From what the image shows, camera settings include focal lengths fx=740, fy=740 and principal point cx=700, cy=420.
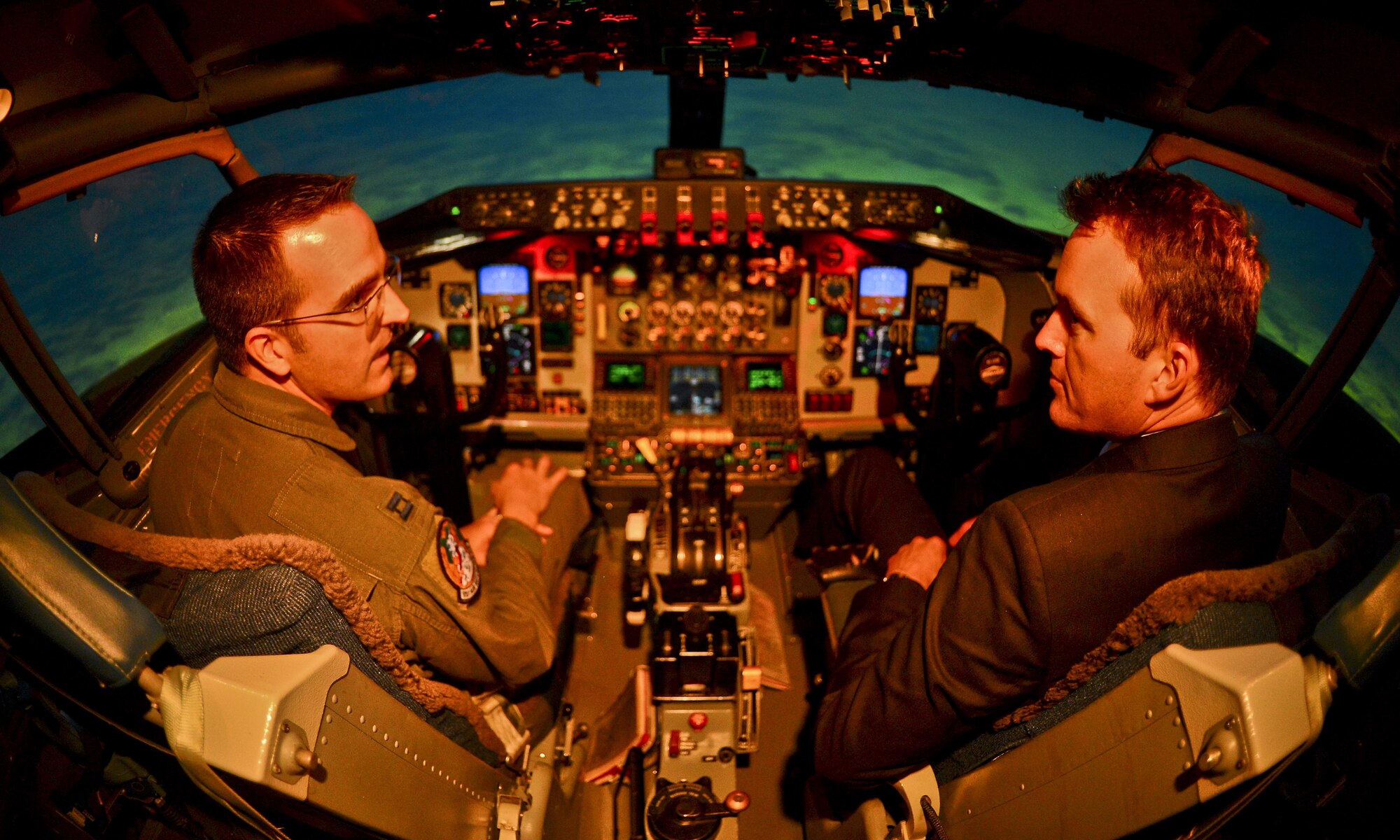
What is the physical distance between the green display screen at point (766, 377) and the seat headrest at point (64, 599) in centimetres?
266

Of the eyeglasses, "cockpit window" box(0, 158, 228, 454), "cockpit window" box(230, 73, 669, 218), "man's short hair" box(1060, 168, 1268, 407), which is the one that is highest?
"man's short hair" box(1060, 168, 1268, 407)

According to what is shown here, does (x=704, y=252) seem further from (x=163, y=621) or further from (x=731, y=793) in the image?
(x=163, y=621)

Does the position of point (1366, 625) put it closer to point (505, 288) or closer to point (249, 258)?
point (249, 258)

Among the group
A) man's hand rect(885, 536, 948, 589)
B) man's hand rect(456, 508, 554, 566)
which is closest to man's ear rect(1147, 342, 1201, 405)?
man's hand rect(885, 536, 948, 589)

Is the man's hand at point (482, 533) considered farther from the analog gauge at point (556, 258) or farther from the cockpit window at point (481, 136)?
the cockpit window at point (481, 136)

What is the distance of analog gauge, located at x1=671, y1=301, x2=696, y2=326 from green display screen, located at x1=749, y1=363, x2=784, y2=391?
36 cm

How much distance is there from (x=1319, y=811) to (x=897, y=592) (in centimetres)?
78

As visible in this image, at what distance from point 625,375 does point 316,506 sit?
6.98 feet

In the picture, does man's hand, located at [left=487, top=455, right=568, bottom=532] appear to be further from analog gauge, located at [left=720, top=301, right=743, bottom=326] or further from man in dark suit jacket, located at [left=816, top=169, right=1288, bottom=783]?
analog gauge, located at [left=720, top=301, right=743, bottom=326]

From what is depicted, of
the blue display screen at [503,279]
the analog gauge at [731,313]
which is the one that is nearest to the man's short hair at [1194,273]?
the analog gauge at [731,313]

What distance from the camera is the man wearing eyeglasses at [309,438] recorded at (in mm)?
1275

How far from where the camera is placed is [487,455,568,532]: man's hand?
6.02ft

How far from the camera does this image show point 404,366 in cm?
284

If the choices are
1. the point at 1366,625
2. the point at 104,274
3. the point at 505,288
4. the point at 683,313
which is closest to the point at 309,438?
the point at 1366,625
